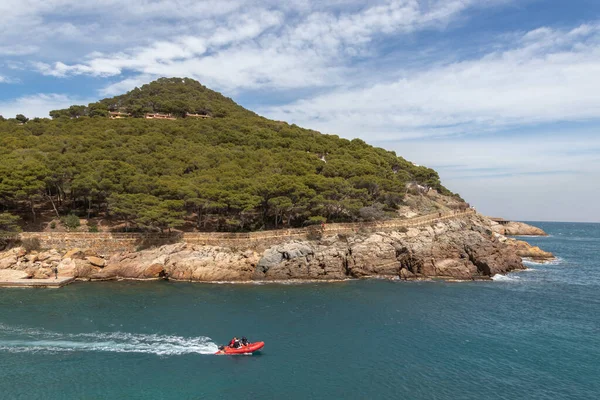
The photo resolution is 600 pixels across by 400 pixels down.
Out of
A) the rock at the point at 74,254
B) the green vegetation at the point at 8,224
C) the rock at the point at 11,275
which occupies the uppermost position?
the green vegetation at the point at 8,224

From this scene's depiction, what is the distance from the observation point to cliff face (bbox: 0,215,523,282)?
52.4 metres

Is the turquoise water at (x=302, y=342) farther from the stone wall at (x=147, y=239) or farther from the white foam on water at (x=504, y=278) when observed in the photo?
the stone wall at (x=147, y=239)

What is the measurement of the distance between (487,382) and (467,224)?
49126 mm

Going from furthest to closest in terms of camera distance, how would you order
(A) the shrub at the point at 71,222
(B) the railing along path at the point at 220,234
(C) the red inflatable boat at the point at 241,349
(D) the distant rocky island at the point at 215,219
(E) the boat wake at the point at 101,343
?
(A) the shrub at the point at 71,222, (B) the railing along path at the point at 220,234, (D) the distant rocky island at the point at 215,219, (E) the boat wake at the point at 101,343, (C) the red inflatable boat at the point at 241,349

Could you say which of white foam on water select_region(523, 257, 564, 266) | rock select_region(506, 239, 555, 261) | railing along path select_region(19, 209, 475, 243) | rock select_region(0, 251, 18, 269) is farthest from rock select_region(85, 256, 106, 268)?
rock select_region(506, 239, 555, 261)

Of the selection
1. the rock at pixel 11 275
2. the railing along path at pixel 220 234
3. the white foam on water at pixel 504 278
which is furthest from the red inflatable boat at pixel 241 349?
the white foam on water at pixel 504 278

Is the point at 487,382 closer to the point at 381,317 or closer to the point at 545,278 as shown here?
the point at 381,317

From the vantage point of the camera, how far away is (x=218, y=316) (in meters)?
36.8

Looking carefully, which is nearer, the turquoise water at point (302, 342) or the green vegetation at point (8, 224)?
the turquoise water at point (302, 342)

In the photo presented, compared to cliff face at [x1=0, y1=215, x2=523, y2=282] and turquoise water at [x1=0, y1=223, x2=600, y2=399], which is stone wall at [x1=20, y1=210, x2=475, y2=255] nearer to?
cliff face at [x1=0, y1=215, x2=523, y2=282]

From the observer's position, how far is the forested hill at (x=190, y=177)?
59.8 metres

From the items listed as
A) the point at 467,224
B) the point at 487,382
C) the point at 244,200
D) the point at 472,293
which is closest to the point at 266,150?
the point at 244,200

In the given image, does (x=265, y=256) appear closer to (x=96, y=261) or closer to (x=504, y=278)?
(x=96, y=261)

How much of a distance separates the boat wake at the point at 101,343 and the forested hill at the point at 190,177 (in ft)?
82.8
